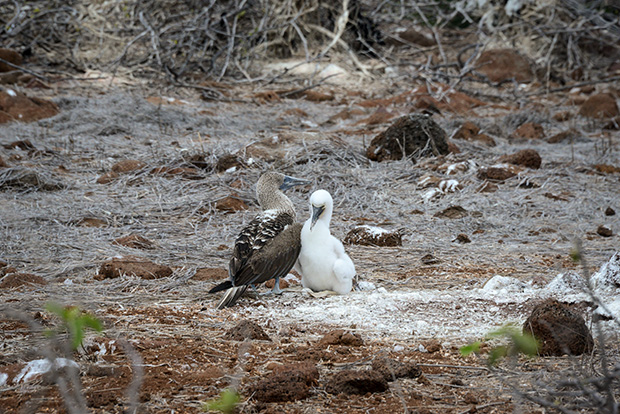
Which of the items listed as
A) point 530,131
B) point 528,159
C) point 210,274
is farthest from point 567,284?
point 530,131

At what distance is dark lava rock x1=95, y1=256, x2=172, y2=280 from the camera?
517cm

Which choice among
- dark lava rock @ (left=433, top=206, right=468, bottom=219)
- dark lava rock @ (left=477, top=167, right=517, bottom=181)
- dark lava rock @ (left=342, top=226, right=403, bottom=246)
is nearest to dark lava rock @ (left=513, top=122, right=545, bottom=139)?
dark lava rock @ (left=477, top=167, right=517, bottom=181)

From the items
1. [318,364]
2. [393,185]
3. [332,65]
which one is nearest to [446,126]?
[393,185]

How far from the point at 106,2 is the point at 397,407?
582 inches

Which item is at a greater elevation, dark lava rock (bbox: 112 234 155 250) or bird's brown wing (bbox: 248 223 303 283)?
bird's brown wing (bbox: 248 223 303 283)

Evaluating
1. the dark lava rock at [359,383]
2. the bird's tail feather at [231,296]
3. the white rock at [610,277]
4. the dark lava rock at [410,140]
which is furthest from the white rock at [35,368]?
the dark lava rock at [410,140]

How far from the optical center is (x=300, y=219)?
6996mm

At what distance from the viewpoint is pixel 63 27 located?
615 inches

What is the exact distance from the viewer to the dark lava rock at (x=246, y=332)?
147 inches

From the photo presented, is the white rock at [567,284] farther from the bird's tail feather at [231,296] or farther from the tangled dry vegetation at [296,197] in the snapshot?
the bird's tail feather at [231,296]

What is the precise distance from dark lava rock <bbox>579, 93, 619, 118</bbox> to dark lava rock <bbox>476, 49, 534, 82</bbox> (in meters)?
3.42

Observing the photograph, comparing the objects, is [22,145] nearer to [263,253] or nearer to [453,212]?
[453,212]

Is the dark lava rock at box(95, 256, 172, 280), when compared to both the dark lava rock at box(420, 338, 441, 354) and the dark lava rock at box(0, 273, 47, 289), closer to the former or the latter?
the dark lava rock at box(0, 273, 47, 289)

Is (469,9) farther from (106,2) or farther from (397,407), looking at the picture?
(397,407)
